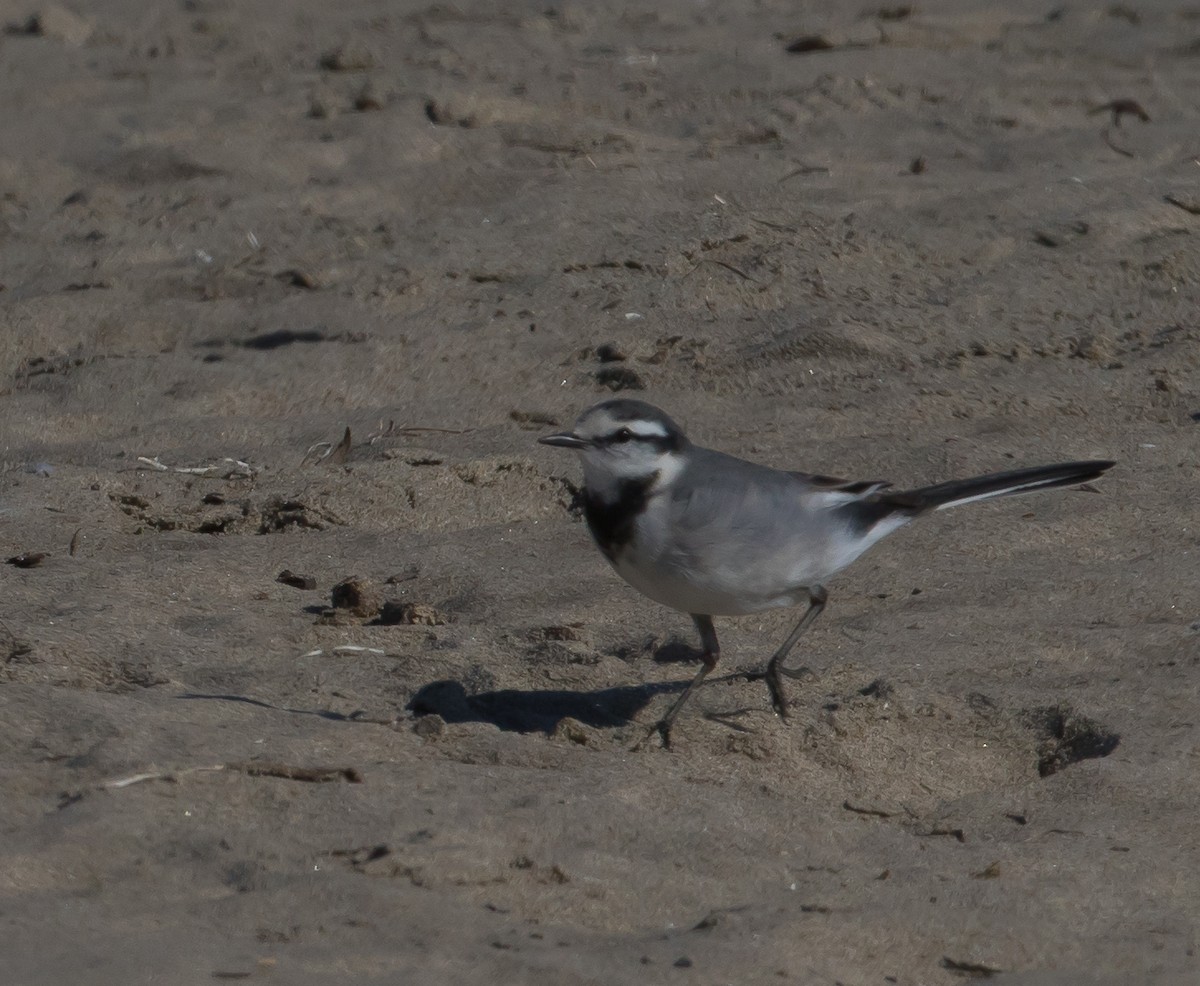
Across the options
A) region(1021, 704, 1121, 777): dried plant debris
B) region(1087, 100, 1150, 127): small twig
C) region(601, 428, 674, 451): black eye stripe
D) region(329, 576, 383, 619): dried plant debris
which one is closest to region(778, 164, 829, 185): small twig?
region(1087, 100, 1150, 127): small twig

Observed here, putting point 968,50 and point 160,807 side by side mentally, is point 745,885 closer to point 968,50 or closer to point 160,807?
point 160,807

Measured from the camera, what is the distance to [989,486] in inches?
191

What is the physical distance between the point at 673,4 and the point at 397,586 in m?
7.43

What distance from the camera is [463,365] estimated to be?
677cm

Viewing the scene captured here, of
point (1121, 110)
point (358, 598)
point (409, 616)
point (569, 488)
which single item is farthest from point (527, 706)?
point (1121, 110)

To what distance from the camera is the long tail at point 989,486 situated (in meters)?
4.81

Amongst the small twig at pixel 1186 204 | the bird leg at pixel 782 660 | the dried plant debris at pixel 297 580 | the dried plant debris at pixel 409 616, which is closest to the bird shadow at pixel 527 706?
the bird leg at pixel 782 660

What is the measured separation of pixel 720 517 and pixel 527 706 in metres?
0.70

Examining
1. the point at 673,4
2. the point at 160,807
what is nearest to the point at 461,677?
the point at 160,807

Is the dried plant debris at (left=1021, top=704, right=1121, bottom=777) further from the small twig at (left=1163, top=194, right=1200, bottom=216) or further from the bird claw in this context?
the small twig at (left=1163, top=194, right=1200, bottom=216)

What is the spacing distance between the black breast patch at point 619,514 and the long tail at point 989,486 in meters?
0.70

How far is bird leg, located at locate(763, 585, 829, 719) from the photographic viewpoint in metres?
4.49

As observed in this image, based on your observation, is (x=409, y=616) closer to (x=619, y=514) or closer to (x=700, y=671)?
(x=619, y=514)

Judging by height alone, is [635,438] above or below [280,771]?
above
